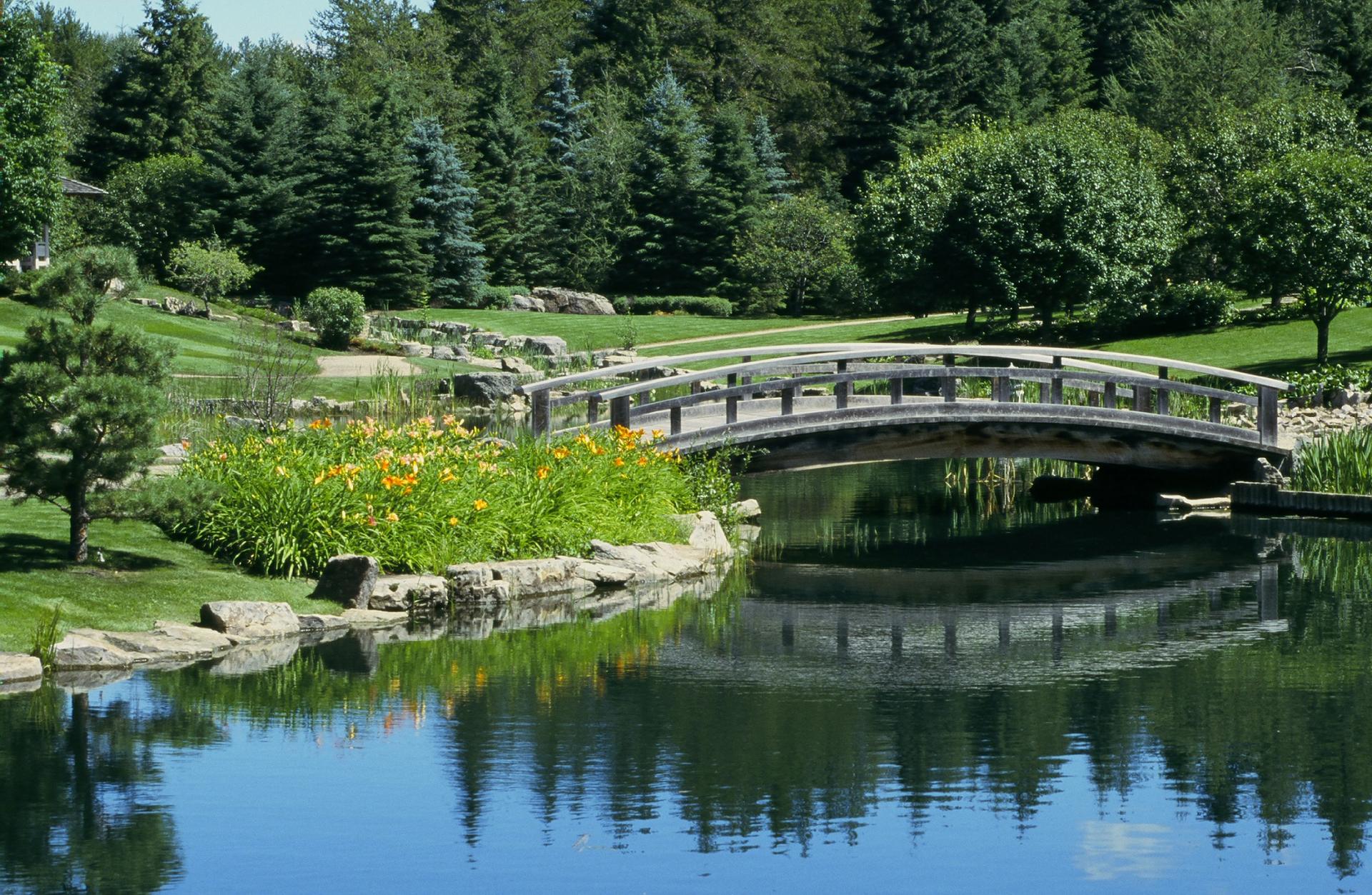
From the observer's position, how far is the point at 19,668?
13.0m

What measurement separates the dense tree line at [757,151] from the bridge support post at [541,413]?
23.3 meters

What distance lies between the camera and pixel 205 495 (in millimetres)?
15320

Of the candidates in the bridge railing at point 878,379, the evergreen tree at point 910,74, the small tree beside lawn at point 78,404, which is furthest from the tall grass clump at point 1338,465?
the evergreen tree at point 910,74

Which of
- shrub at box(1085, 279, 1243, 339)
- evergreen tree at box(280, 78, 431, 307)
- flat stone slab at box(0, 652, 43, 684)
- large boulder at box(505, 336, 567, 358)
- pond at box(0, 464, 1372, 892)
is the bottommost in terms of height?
pond at box(0, 464, 1372, 892)

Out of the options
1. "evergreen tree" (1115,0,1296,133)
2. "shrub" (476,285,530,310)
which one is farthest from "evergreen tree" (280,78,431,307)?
"evergreen tree" (1115,0,1296,133)

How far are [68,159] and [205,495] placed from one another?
59.1m

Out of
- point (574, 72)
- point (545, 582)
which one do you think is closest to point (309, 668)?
point (545, 582)

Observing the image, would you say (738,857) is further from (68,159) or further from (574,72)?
(574,72)

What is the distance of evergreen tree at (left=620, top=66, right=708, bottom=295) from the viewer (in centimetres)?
5991

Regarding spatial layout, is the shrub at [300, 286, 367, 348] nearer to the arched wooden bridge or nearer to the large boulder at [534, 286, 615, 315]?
the large boulder at [534, 286, 615, 315]

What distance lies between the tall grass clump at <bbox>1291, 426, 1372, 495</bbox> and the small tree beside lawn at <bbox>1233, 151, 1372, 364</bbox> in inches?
535

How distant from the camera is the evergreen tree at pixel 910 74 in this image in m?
67.4

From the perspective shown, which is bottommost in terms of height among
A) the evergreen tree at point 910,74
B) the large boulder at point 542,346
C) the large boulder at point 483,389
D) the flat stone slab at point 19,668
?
the flat stone slab at point 19,668

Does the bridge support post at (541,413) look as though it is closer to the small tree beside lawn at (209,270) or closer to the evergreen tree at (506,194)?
the small tree beside lawn at (209,270)
